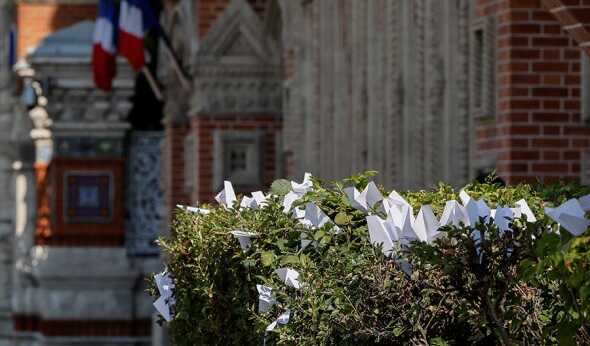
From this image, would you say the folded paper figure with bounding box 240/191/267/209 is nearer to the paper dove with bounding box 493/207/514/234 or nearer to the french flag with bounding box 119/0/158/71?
the paper dove with bounding box 493/207/514/234

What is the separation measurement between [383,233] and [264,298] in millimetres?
661

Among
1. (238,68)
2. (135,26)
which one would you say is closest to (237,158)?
(238,68)

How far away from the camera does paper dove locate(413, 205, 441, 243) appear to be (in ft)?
21.9

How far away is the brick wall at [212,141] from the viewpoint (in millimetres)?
20109

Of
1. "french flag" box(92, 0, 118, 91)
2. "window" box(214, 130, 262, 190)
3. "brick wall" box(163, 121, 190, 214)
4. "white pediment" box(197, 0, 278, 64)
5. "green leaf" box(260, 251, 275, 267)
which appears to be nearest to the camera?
"green leaf" box(260, 251, 275, 267)

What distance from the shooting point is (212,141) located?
20.1 metres

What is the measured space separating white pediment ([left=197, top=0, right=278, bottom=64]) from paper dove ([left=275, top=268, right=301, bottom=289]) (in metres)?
12.5

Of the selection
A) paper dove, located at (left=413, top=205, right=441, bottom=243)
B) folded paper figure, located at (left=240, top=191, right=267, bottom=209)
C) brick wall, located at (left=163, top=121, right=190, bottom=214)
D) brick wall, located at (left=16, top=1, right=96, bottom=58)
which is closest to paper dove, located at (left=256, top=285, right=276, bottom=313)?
paper dove, located at (left=413, top=205, right=441, bottom=243)

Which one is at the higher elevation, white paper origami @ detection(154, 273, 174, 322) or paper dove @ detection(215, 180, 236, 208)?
paper dove @ detection(215, 180, 236, 208)

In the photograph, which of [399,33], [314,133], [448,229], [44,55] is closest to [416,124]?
[399,33]

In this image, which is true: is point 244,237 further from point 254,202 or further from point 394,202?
point 394,202

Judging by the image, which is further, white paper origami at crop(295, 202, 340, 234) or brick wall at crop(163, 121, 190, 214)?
brick wall at crop(163, 121, 190, 214)

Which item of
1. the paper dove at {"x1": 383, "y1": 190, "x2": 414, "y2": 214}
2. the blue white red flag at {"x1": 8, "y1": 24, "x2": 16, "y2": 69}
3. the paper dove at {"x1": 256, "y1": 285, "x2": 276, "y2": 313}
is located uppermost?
the blue white red flag at {"x1": 8, "y1": 24, "x2": 16, "y2": 69}

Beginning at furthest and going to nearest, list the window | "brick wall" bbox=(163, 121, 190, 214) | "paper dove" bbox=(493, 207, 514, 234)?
"brick wall" bbox=(163, 121, 190, 214) → the window → "paper dove" bbox=(493, 207, 514, 234)
